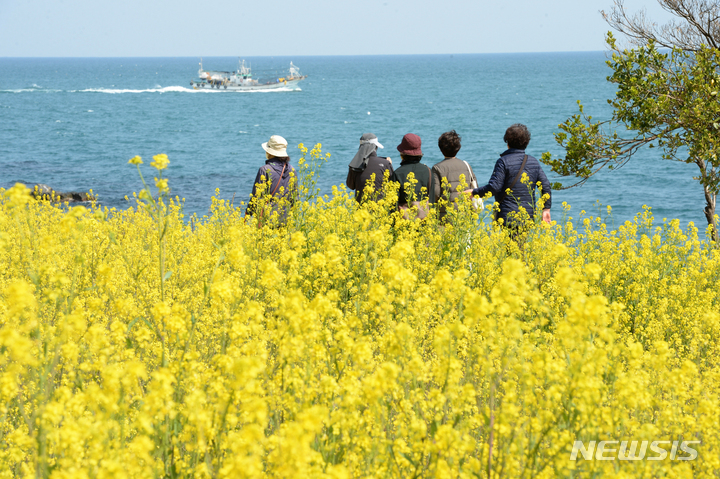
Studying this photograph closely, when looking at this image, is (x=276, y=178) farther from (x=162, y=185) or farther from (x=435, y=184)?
(x=162, y=185)

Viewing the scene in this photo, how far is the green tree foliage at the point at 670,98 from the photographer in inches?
255

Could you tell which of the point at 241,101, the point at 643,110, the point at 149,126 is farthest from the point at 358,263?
the point at 241,101

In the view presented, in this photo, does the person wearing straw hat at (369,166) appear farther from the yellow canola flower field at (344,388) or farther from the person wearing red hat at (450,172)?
the yellow canola flower field at (344,388)

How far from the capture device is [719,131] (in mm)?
6480

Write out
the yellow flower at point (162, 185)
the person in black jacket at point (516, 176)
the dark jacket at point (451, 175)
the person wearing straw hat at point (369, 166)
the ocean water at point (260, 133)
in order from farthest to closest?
the ocean water at point (260, 133) → the person wearing straw hat at point (369, 166) → the dark jacket at point (451, 175) → the person in black jacket at point (516, 176) → the yellow flower at point (162, 185)

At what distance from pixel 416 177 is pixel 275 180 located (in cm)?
160

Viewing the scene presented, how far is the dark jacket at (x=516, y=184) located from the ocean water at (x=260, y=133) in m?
5.28

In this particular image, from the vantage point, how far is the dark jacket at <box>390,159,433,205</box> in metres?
6.13

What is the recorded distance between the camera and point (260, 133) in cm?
4919

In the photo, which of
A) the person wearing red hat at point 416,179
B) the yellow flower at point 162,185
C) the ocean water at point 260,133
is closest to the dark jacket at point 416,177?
the person wearing red hat at point 416,179

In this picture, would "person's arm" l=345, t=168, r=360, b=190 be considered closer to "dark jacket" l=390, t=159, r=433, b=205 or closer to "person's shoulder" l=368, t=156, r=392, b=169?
"person's shoulder" l=368, t=156, r=392, b=169

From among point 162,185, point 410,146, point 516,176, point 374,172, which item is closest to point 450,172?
point 410,146

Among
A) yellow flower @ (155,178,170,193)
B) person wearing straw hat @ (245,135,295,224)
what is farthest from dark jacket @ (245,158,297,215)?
yellow flower @ (155,178,170,193)

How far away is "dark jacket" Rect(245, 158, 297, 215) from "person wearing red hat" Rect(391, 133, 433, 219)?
3.93 ft
